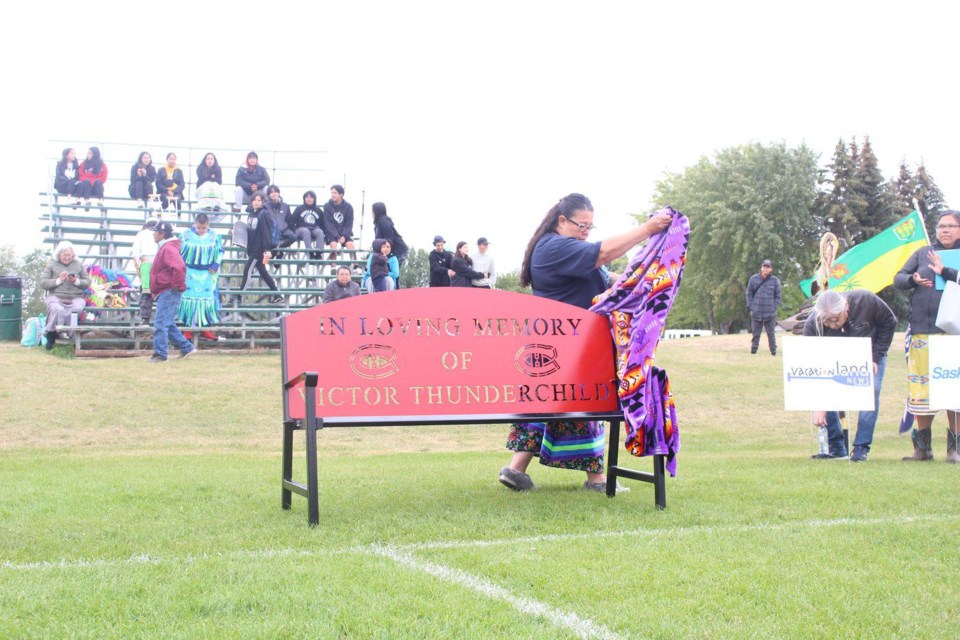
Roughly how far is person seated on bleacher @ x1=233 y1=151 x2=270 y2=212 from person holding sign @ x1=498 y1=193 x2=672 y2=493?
19446 mm

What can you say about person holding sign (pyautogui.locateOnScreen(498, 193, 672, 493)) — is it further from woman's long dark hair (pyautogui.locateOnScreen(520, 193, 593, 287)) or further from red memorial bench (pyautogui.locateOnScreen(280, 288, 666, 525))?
red memorial bench (pyautogui.locateOnScreen(280, 288, 666, 525))

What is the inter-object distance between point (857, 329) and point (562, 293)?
4.55 metres

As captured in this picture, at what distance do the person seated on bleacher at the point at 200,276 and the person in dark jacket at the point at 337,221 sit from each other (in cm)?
407

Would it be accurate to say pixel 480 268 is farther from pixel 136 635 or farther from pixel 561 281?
pixel 136 635

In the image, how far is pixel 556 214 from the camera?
6.69 metres

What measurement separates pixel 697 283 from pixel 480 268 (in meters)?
41.4

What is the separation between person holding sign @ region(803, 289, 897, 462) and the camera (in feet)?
31.8

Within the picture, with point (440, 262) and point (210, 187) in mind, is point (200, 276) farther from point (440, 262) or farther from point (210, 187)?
point (210, 187)

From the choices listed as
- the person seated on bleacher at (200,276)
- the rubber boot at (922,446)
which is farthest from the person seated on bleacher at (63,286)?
the rubber boot at (922,446)

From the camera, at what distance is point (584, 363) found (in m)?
6.33

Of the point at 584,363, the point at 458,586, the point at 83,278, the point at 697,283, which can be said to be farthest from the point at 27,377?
the point at 697,283

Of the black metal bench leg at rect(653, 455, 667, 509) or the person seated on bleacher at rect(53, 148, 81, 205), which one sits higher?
the person seated on bleacher at rect(53, 148, 81, 205)

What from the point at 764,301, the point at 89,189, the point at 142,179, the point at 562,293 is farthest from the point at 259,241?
the point at 562,293

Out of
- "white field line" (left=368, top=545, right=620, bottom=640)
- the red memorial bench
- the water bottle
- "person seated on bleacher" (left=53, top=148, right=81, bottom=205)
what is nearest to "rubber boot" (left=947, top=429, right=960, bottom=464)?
the water bottle
